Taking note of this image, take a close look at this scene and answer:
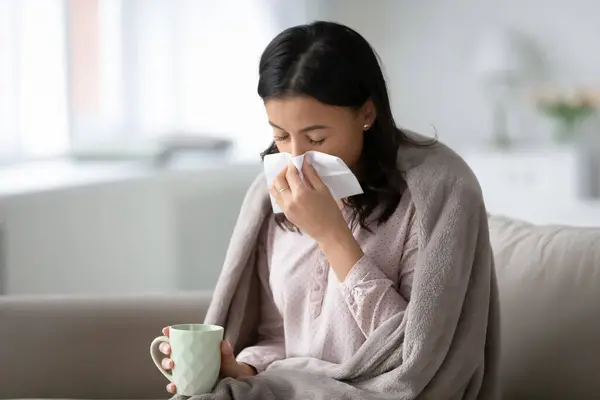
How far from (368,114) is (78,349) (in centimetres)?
74

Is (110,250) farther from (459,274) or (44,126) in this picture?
(459,274)

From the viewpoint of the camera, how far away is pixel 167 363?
1.40 meters

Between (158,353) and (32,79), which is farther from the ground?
(32,79)

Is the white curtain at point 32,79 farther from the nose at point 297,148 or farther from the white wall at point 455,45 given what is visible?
the white wall at point 455,45

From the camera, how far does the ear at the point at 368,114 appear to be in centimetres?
153

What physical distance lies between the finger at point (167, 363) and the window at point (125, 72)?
1741 millimetres

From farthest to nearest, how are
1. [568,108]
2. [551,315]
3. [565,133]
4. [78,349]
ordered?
[565,133] → [568,108] → [78,349] → [551,315]

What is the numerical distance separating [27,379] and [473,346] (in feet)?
2.86

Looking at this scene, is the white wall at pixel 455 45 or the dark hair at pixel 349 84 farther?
the white wall at pixel 455 45

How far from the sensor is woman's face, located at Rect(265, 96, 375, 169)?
1461 mm

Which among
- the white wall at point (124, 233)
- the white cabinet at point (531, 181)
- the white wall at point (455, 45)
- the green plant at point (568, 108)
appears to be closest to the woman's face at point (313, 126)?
the white wall at point (124, 233)

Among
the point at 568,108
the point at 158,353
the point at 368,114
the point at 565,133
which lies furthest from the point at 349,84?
the point at 565,133

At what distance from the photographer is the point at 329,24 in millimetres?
1527

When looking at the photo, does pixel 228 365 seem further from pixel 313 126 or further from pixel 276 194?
pixel 313 126
